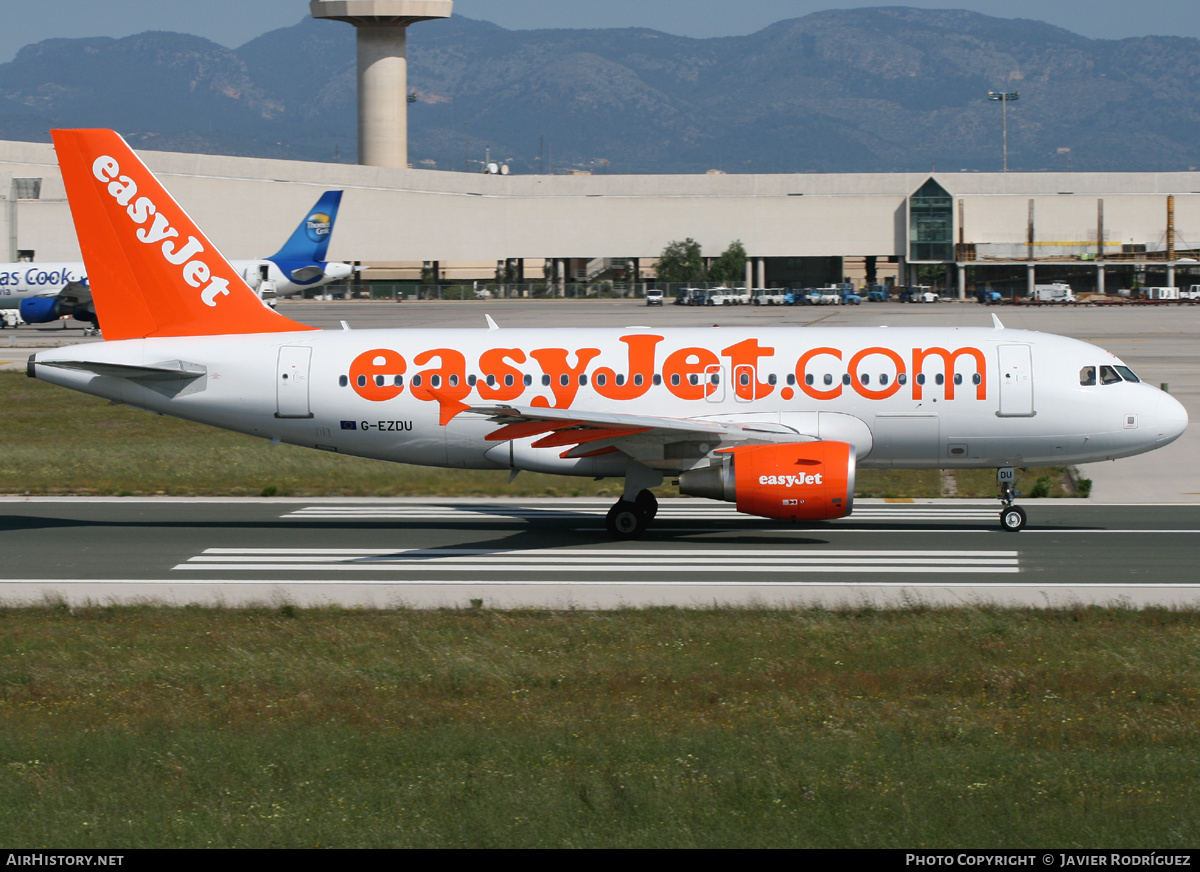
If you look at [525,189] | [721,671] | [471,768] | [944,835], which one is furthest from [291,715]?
[525,189]

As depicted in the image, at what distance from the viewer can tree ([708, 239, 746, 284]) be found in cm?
16275

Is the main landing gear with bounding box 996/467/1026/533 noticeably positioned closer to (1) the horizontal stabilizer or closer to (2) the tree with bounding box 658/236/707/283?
(1) the horizontal stabilizer

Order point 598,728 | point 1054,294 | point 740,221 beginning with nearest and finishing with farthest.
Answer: point 598,728, point 1054,294, point 740,221

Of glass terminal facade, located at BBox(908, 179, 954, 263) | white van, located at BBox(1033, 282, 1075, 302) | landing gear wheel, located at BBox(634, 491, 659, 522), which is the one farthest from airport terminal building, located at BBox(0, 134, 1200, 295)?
landing gear wheel, located at BBox(634, 491, 659, 522)

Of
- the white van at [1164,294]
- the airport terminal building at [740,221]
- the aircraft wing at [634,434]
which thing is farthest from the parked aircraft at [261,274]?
the white van at [1164,294]

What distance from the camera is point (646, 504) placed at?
1061 inches

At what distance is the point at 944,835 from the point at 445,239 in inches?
6260

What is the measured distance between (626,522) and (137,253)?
12.1 meters

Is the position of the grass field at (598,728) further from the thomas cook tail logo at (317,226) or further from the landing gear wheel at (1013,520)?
the thomas cook tail logo at (317,226)

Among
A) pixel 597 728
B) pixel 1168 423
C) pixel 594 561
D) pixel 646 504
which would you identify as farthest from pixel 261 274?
pixel 597 728

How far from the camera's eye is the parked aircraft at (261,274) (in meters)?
93.4

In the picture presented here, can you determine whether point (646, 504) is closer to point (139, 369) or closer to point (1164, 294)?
point (139, 369)

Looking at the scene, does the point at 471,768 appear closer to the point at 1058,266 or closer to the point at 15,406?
the point at 15,406

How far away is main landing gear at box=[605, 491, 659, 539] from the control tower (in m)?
164
